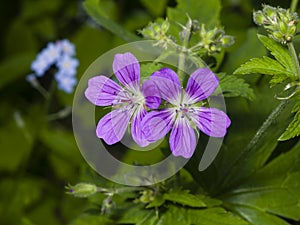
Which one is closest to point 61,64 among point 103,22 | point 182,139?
point 103,22

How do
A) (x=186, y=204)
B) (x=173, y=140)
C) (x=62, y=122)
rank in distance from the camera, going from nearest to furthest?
(x=173, y=140)
(x=186, y=204)
(x=62, y=122)

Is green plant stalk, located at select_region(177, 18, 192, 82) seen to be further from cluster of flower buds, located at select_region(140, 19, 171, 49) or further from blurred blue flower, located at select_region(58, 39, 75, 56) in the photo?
blurred blue flower, located at select_region(58, 39, 75, 56)

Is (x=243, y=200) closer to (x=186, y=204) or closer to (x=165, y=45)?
(x=186, y=204)

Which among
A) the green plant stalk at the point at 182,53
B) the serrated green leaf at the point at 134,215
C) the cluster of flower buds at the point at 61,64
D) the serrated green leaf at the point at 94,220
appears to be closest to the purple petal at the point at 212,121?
the green plant stalk at the point at 182,53

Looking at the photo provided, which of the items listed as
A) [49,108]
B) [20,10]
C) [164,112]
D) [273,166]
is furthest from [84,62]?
[164,112]

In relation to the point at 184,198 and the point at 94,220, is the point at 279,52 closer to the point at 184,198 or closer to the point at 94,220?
the point at 184,198

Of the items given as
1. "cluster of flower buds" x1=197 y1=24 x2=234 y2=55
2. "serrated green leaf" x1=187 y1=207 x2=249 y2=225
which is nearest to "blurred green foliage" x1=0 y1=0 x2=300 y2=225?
"serrated green leaf" x1=187 y1=207 x2=249 y2=225
